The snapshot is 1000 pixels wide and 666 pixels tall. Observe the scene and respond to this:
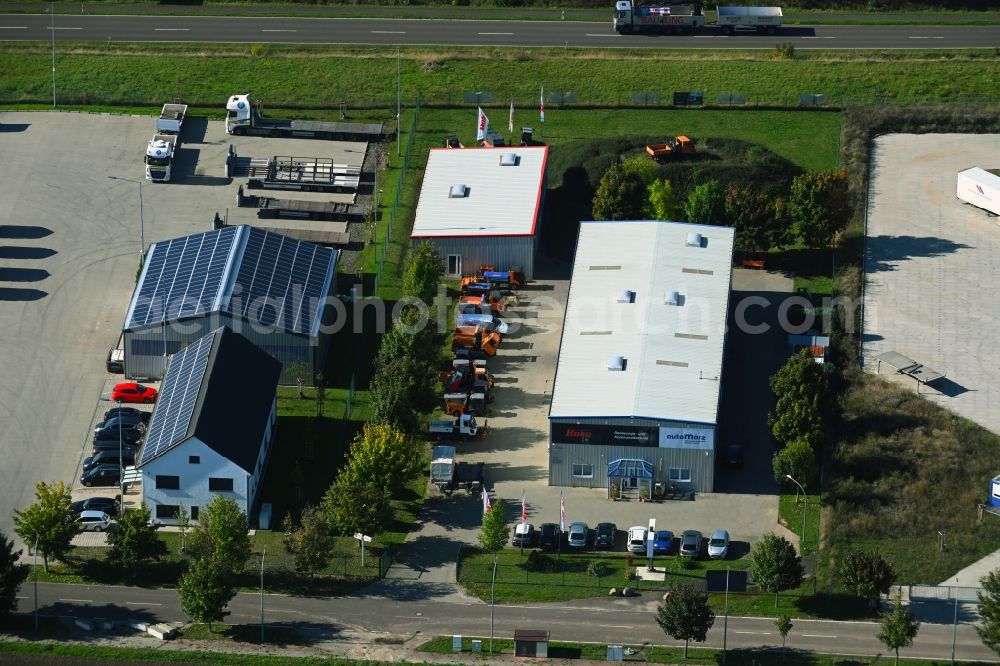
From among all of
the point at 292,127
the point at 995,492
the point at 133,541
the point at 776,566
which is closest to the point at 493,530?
the point at 776,566

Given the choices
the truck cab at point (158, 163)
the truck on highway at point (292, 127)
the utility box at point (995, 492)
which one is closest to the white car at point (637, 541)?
the utility box at point (995, 492)

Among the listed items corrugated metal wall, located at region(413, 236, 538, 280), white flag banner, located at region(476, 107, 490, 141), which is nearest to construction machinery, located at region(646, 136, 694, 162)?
white flag banner, located at region(476, 107, 490, 141)

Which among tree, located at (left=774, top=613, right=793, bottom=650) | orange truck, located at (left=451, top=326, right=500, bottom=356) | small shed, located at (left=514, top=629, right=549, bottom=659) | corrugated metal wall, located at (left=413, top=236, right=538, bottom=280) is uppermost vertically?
corrugated metal wall, located at (left=413, top=236, right=538, bottom=280)

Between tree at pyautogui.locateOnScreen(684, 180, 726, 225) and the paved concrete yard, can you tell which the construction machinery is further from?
the paved concrete yard

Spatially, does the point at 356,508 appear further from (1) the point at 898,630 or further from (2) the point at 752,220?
(2) the point at 752,220

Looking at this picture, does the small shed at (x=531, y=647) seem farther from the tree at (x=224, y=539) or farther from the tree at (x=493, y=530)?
the tree at (x=224, y=539)
